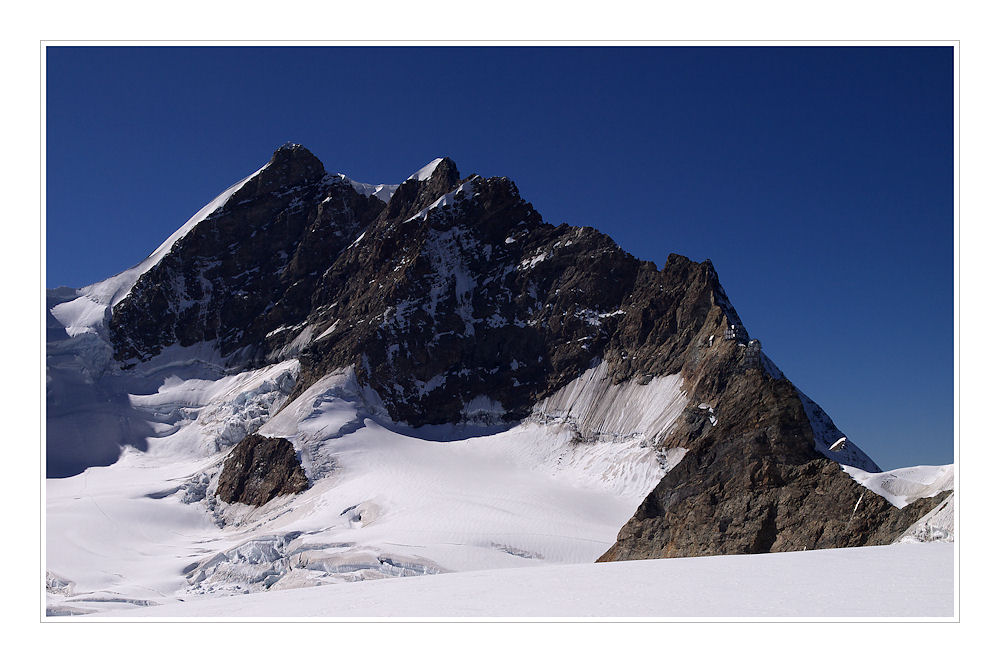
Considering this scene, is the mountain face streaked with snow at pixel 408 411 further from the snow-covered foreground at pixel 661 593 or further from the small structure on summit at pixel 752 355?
the snow-covered foreground at pixel 661 593

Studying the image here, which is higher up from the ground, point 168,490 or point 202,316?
point 202,316

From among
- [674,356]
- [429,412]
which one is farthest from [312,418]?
[674,356]

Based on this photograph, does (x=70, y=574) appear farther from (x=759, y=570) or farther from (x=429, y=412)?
(x=429, y=412)

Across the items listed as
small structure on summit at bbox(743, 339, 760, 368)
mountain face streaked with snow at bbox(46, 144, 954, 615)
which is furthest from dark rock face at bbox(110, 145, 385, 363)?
small structure on summit at bbox(743, 339, 760, 368)

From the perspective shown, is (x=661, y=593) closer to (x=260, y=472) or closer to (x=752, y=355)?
(x=752, y=355)

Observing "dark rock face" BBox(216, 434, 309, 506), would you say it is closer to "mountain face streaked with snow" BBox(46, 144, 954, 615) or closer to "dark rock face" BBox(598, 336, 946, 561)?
"mountain face streaked with snow" BBox(46, 144, 954, 615)

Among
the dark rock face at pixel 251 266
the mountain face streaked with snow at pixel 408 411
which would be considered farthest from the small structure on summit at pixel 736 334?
the dark rock face at pixel 251 266
